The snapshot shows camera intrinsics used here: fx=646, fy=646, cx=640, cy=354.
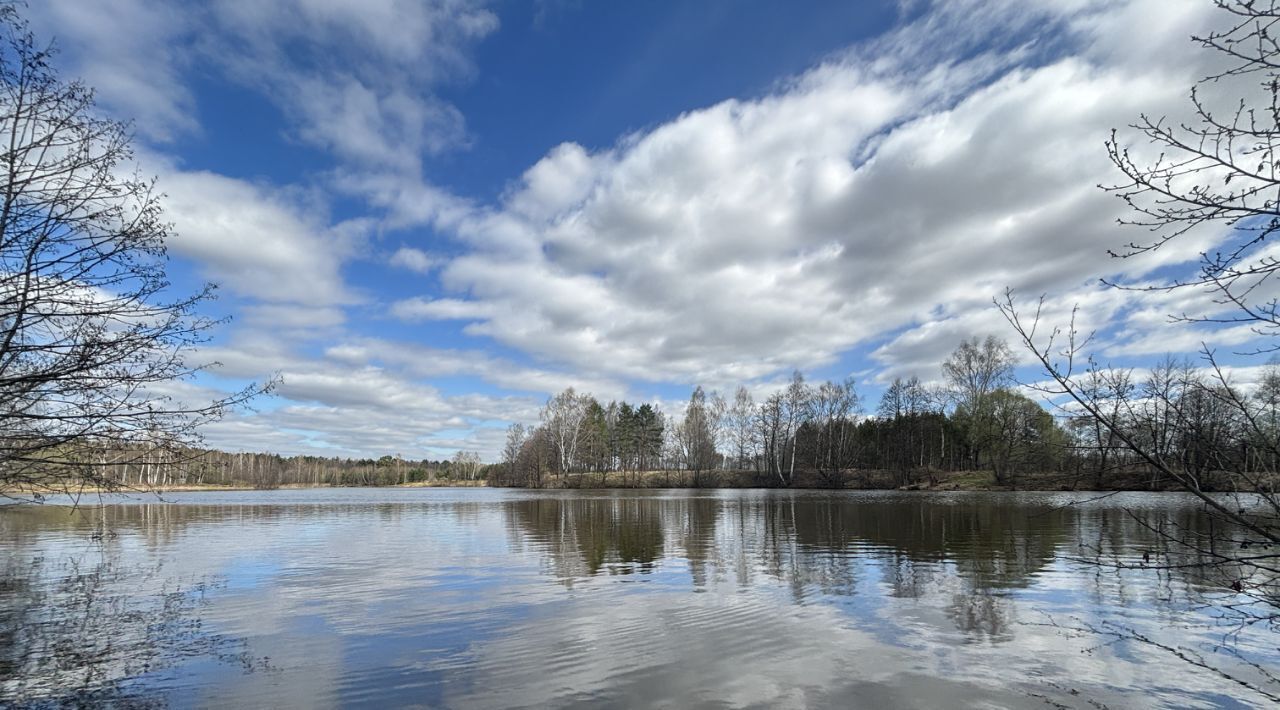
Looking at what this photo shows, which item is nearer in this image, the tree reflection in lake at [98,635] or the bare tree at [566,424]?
the tree reflection in lake at [98,635]

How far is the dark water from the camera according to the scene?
744cm

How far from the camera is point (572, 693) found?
729 cm

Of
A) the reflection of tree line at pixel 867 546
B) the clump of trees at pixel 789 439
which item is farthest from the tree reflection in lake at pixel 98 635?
the clump of trees at pixel 789 439

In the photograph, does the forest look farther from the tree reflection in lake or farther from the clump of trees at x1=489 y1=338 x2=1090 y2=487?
the tree reflection in lake

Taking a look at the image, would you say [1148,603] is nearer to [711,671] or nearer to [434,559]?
[711,671]

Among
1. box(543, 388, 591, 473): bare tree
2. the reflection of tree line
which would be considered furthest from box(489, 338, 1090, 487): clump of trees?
the reflection of tree line

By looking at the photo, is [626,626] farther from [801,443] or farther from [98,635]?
[801,443]

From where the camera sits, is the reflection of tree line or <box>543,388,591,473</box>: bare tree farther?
<box>543,388,591,473</box>: bare tree

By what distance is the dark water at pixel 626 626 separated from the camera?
7438 mm

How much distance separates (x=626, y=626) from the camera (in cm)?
1023

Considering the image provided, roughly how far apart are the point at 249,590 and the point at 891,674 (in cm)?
1306

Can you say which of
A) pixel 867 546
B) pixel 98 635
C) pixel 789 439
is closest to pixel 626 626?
pixel 98 635

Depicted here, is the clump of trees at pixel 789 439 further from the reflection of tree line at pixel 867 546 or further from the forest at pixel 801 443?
the reflection of tree line at pixel 867 546

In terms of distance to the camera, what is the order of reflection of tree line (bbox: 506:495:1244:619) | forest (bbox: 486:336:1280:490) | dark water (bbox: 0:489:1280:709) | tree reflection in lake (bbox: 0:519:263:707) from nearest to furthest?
dark water (bbox: 0:489:1280:709) < tree reflection in lake (bbox: 0:519:263:707) < reflection of tree line (bbox: 506:495:1244:619) < forest (bbox: 486:336:1280:490)
